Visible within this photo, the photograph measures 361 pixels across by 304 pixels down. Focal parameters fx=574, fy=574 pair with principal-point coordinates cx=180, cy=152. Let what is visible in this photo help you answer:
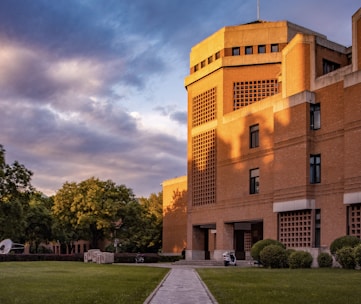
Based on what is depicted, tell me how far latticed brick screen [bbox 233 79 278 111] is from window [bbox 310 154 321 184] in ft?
41.6

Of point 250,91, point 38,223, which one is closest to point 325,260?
point 250,91

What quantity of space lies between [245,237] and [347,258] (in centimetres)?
2760

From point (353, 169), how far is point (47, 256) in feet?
111

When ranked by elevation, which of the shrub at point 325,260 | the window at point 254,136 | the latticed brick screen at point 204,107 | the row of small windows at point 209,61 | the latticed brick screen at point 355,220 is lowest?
the shrub at point 325,260

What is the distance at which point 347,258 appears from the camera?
31859 millimetres

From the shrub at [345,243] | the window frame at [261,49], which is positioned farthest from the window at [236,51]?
the shrub at [345,243]

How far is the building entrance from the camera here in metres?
54.8

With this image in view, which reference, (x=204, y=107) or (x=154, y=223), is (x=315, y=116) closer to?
(x=204, y=107)

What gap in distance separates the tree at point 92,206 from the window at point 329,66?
3042 centimetres

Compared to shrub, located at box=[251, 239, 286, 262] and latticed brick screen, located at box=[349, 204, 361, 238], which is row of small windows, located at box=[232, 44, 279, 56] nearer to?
latticed brick screen, located at box=[349, 204, 361, 238]

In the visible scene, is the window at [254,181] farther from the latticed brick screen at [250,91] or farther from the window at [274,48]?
the window at [274,48]

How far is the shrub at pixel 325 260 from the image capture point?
36.0 m

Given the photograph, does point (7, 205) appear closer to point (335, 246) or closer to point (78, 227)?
point (78, 227)

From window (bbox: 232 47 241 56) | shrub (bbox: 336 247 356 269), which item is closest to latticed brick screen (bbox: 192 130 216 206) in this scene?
window (bbox: 232 47 241 56)
